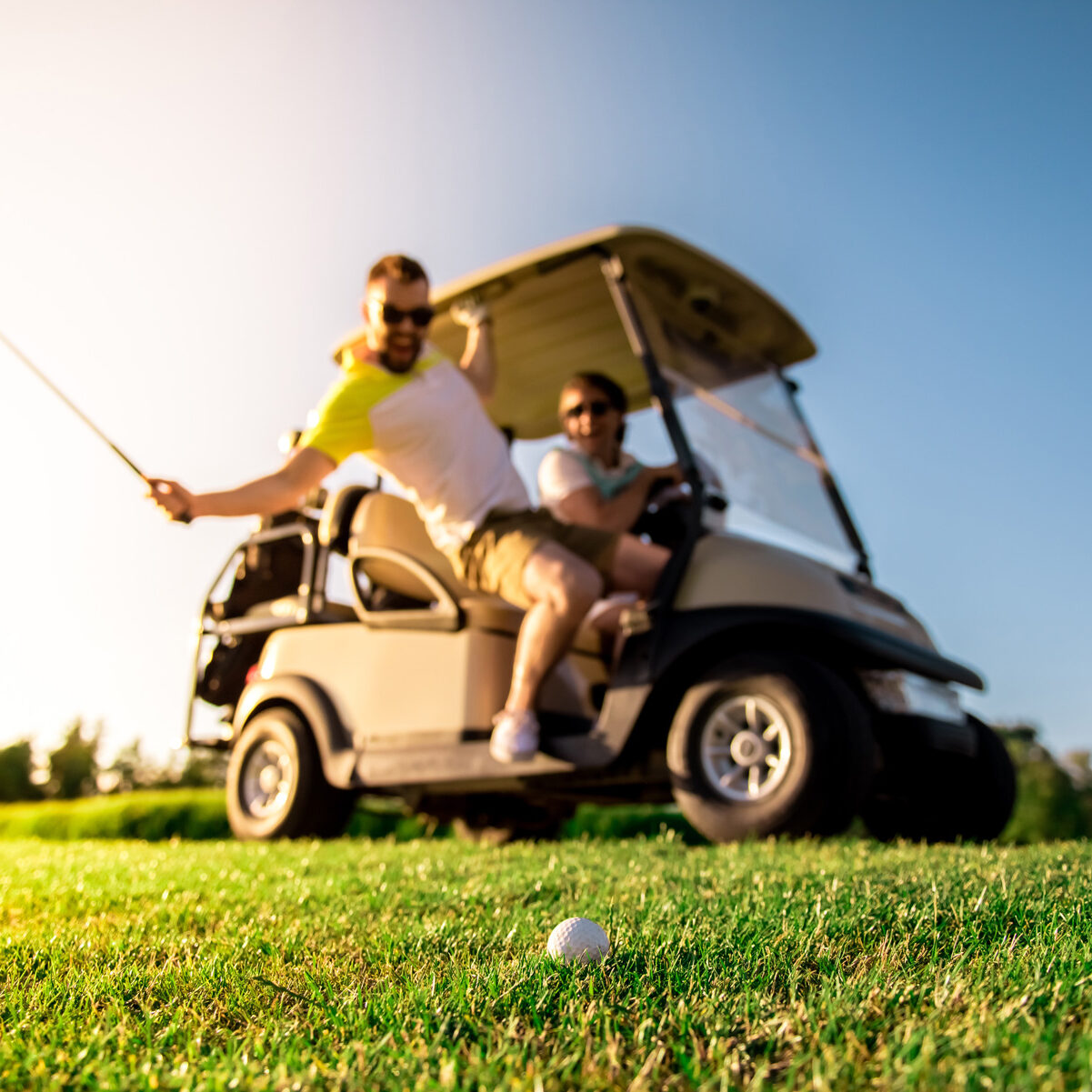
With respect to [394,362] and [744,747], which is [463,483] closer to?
[394,362]

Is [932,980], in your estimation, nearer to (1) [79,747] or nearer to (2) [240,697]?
(2) [240,697]

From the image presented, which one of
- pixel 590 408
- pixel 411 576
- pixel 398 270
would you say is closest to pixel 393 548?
pixel 411 576

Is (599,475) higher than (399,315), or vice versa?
(399,315)

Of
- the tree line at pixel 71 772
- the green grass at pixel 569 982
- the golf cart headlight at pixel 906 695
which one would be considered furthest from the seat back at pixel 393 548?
the tree line at pixel 71 772

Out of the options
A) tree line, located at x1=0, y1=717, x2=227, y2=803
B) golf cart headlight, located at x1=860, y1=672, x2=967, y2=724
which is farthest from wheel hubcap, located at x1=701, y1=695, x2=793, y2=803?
tree line, located at x1=0, y1=717, x2=227, y2=803

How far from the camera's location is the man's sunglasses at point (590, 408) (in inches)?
181

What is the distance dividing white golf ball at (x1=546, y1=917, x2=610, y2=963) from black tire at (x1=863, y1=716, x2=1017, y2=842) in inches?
114

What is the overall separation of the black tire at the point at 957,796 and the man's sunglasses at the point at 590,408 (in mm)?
1883

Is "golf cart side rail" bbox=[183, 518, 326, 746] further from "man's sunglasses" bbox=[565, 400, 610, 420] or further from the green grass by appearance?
the green grass

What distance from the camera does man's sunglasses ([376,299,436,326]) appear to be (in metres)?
4.23

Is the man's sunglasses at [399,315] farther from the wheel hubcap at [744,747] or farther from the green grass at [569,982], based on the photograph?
the green grass at [569,982]

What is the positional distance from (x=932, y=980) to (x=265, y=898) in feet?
5.73

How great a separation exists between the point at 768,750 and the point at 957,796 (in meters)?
1.29

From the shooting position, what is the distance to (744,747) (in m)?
3.70
